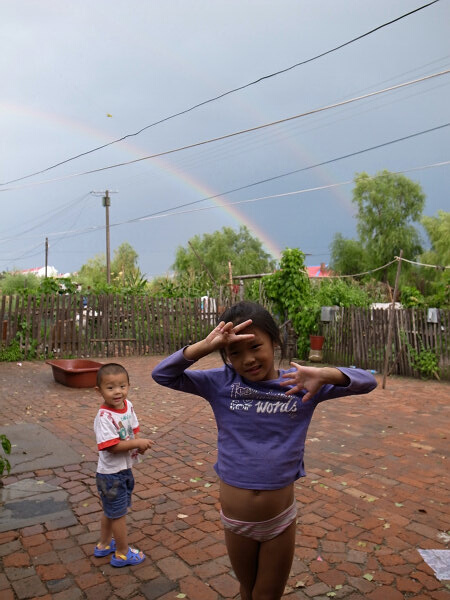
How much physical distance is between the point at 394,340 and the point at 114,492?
9317 millimetres

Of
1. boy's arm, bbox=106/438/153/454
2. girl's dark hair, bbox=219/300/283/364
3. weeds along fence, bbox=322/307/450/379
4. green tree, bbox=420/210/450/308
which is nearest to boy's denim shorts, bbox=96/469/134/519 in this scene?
boy's arm, bbox=106/438/153/454

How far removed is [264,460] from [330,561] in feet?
5.35

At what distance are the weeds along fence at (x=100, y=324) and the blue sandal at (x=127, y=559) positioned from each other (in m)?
11.5

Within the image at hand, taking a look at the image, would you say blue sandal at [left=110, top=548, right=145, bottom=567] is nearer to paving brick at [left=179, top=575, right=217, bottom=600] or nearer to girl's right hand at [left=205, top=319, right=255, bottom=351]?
paving brick at [left=179, top=575, right=217, bottom=600]

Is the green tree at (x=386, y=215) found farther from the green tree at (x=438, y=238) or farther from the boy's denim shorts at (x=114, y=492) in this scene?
the boy's denim shorts at (x=114, y=492)

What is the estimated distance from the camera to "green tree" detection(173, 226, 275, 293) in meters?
53.4

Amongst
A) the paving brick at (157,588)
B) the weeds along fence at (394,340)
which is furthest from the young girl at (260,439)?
the weeds along fence at (394,340)

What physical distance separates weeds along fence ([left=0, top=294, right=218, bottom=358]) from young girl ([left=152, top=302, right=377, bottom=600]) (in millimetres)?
12716

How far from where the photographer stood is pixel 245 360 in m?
1.93

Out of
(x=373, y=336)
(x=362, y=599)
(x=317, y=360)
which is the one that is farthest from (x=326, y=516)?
(x=317, y=360)

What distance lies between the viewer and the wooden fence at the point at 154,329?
36.1 ft

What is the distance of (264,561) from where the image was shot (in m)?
2.00

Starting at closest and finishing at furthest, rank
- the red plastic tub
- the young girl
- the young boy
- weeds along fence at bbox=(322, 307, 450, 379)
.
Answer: the young girl, the young boy, the red plastic tub, weeds along fence at bbox=(322, 307, 450, 379)

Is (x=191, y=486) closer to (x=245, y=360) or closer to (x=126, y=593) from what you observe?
(x=126, y=593)
